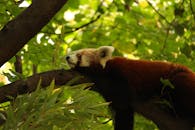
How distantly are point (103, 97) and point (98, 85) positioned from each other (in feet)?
0.70

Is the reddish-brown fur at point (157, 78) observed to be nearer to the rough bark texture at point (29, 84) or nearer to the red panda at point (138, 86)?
the red panda at point (138, 86)

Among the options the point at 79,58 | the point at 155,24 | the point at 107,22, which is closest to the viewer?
the point at 79,58

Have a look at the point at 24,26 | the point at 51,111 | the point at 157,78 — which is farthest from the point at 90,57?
the point at 51,111

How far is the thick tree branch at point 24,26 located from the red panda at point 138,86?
0.63 m

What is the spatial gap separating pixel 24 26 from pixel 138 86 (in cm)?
107

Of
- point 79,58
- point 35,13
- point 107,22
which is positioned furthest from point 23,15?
point 107,22

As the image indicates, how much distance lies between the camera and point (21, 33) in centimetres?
283

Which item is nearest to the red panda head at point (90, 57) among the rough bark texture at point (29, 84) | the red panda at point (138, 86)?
the red panda at point (138, 86)

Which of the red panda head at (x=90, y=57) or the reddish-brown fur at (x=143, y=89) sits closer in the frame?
the reddish-brown fur at (x=143, y=89)

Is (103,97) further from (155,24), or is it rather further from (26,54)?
(155,24)

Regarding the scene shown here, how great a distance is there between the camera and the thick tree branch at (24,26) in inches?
111

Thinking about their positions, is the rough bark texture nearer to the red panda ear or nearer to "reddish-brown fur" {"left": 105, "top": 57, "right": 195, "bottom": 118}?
"reddish-brown fur" {"left": 105, "top": 57, "right": 195, "bottom": 118}

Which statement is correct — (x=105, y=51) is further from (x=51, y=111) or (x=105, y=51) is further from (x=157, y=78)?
(x=51, y=111)

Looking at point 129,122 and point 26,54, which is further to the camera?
point 26,54
